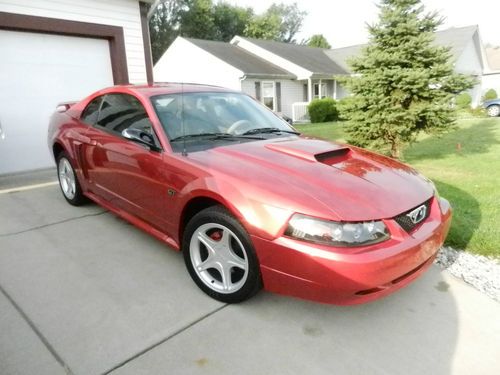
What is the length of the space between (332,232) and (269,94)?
796 inches

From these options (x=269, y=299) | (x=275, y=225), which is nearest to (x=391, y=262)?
(x=275, y=225)

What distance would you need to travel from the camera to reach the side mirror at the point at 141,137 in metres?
2.96

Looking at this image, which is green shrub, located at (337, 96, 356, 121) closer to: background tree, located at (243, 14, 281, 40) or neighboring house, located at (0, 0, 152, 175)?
neighboring house, located at (0, 0, 152, 175)

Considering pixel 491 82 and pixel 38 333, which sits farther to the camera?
pixel 491 82

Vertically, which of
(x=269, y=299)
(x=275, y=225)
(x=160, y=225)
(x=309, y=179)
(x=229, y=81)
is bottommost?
(x=269, y=299)

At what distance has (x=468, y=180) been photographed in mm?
5867

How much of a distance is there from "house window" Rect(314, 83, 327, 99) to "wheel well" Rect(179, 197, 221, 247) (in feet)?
72.5

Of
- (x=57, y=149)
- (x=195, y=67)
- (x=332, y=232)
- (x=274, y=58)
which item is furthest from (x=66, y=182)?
(x=274, y=58)

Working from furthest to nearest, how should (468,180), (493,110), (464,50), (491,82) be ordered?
(491,82)
(464,50)
(493,110)
(468,180)

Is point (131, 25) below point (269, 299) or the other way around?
the other way around

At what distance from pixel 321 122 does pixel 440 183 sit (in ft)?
44.3

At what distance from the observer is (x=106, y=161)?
355 centimetres

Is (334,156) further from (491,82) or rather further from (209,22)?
(209,22)

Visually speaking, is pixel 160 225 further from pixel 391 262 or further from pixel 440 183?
pixel 440 183
